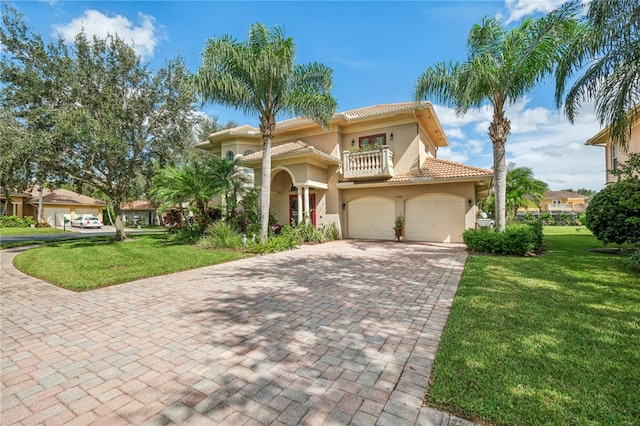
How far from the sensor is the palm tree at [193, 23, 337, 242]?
37.9 ft

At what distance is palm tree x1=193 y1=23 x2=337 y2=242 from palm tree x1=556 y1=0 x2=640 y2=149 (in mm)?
8650

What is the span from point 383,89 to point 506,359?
54.8 ft

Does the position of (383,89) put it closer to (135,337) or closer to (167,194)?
(167,194)

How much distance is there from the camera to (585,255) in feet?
33.8

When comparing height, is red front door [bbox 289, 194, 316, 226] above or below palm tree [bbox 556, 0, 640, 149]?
below

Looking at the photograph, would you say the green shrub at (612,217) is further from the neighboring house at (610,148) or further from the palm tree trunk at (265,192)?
the palm tree trunk at (265,192)

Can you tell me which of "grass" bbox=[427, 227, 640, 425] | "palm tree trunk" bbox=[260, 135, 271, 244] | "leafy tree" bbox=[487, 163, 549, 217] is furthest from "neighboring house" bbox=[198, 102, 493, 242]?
"leafy tree" bbox=[487, 163, 549, 217]

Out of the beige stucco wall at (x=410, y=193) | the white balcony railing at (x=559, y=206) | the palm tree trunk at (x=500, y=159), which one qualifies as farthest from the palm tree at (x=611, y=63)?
the white balcony railing at (x=559, y=206)

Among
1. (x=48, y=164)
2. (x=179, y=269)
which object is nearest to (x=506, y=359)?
(x=179, y=269)

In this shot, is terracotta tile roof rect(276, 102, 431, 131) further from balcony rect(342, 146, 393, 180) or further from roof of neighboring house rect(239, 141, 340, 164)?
balcony rect(342, 146, 393, 180)

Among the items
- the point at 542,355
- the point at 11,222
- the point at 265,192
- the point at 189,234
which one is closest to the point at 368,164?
the point at 265,192

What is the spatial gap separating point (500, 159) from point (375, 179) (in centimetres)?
626

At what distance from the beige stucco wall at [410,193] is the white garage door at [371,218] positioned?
11.5 inches

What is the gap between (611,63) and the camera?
757cm
